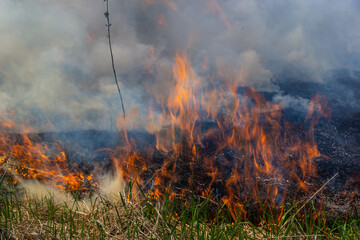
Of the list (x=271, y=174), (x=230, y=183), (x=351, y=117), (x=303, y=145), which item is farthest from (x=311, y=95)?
(x=230, y=183)

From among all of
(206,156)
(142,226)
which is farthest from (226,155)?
(142,226)

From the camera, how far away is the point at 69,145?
6.27 meters

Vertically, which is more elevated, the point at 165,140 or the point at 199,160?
the point at 165,140

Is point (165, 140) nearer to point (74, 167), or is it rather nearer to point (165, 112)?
point (165, 112)

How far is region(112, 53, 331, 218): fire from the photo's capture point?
4949 millimetres

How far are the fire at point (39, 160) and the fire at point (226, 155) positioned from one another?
992 mm

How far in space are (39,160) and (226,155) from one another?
14.7ft

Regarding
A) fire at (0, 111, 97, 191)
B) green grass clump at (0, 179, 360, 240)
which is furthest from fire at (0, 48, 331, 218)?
green grass clump at (0, 179, 360, 240)

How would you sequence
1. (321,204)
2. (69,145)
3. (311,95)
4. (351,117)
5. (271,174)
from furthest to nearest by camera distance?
(311,95)
(351,117)
(69,145)
(271,174)
(321,204)

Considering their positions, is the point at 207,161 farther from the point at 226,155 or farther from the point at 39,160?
the point at 39,160

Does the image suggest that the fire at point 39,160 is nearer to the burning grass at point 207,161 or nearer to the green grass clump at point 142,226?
the burning grass at point 207,161

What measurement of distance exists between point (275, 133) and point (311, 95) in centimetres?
275

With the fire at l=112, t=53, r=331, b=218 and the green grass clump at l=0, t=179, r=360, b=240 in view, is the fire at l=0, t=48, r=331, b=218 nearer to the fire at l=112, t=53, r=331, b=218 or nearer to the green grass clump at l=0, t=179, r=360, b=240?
the fire at l=112, t=53, r=331, b=218

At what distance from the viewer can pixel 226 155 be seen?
17.8ft
